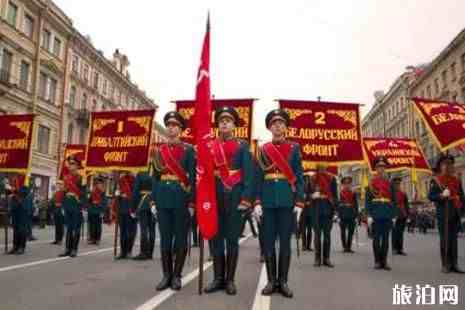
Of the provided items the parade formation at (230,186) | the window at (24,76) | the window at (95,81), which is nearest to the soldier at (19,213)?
the parade formation at (230,186)

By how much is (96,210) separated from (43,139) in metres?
23.4

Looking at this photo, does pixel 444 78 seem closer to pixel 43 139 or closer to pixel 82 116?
pixel 82 116

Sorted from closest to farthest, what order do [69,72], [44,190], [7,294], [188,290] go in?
[7,294]
[188,290]
[44,190]
[69,72]

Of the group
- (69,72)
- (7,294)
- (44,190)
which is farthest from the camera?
(69,72)

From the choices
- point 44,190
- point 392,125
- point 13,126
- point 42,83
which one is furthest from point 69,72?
point 392,125

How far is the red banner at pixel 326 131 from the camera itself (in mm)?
8703

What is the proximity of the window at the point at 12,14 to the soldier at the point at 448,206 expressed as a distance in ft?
97.4

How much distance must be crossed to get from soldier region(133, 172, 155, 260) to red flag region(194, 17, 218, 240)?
3.80 m

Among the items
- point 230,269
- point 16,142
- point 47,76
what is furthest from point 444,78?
point 230,269

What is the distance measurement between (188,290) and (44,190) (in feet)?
105

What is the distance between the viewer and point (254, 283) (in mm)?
5934

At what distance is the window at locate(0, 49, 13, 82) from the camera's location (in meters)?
28.8

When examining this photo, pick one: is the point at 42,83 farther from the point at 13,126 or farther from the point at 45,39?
the point at 13,126

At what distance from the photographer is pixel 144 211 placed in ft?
29.8
